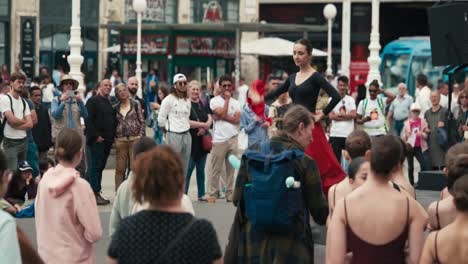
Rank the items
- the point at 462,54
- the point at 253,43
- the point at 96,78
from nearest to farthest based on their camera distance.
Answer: the point at 462,54, the point at 253,43, the point at 96,78

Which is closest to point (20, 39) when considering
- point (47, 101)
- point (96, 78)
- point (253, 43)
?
point (96, 78)

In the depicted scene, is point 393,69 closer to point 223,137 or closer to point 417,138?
point 417,138

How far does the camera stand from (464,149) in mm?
7469

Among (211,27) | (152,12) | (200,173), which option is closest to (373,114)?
(200,173)

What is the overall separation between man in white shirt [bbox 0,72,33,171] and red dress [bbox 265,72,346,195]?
494 centimetres

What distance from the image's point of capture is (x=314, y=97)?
1148 centimetres

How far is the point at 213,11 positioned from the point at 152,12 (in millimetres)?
3721

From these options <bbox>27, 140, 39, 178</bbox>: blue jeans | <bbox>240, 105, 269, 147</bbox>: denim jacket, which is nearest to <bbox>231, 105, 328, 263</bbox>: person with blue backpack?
<bbox>27, 140, 39, 178</bbox>: blue jeans

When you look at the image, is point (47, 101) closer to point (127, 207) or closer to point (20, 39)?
point (20, 39)

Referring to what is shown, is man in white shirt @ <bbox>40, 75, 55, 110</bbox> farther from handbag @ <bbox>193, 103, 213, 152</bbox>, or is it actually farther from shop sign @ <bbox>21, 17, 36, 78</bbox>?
handbag @ <bbox>193, 103, 213, 152</bbox>

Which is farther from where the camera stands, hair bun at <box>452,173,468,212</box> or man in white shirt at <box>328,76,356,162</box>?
man in white shirt at <box>328,76,356,162</box>

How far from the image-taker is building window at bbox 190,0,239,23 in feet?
173

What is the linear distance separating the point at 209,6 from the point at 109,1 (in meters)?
5.44

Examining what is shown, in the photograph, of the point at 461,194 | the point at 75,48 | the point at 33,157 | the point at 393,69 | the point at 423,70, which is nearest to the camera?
the point at 461,194
